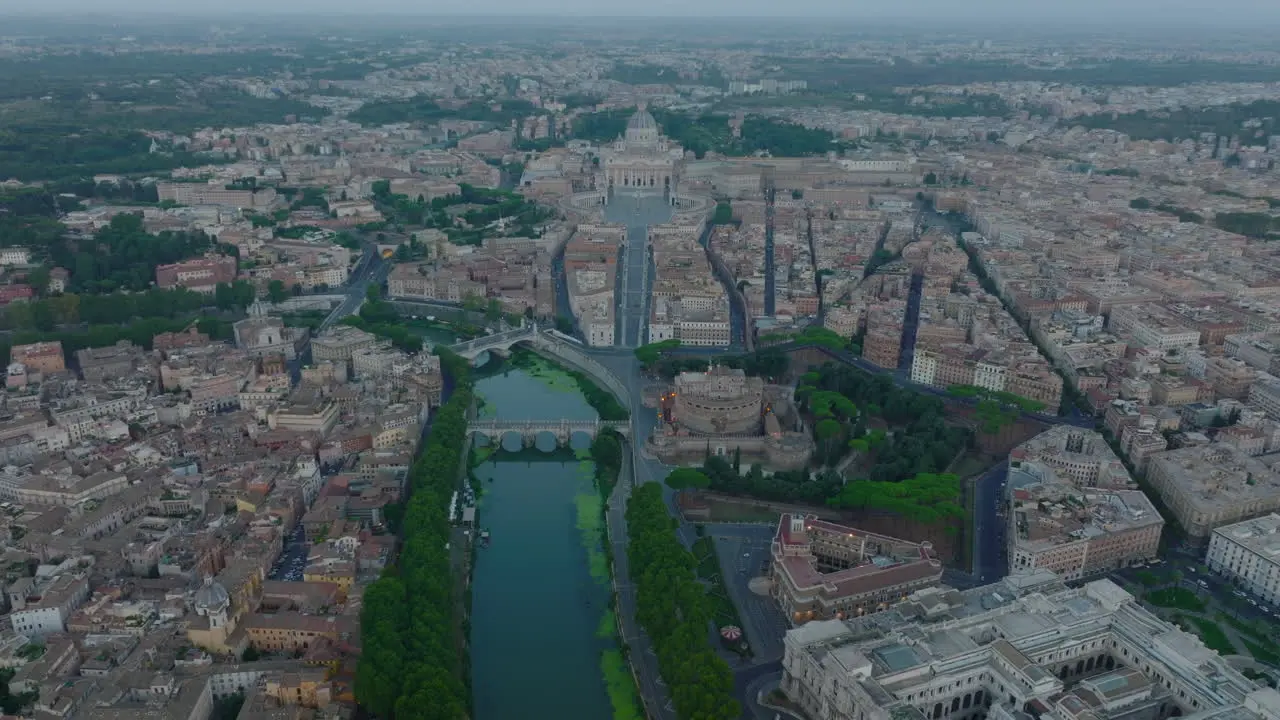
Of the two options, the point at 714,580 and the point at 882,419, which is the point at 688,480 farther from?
the point at 882,419

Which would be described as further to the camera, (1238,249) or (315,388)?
(1238,249)

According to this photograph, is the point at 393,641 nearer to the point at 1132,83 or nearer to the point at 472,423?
the point at 472,423

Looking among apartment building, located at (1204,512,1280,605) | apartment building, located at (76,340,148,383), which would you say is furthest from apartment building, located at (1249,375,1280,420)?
apartment building, located at (76,340,148,383)

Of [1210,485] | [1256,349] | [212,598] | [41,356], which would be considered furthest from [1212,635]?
[41,356]

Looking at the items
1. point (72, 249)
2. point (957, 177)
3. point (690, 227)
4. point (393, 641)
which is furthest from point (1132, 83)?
point (393, 641)

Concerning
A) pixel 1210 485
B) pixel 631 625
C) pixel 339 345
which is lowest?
pixel 631 625
